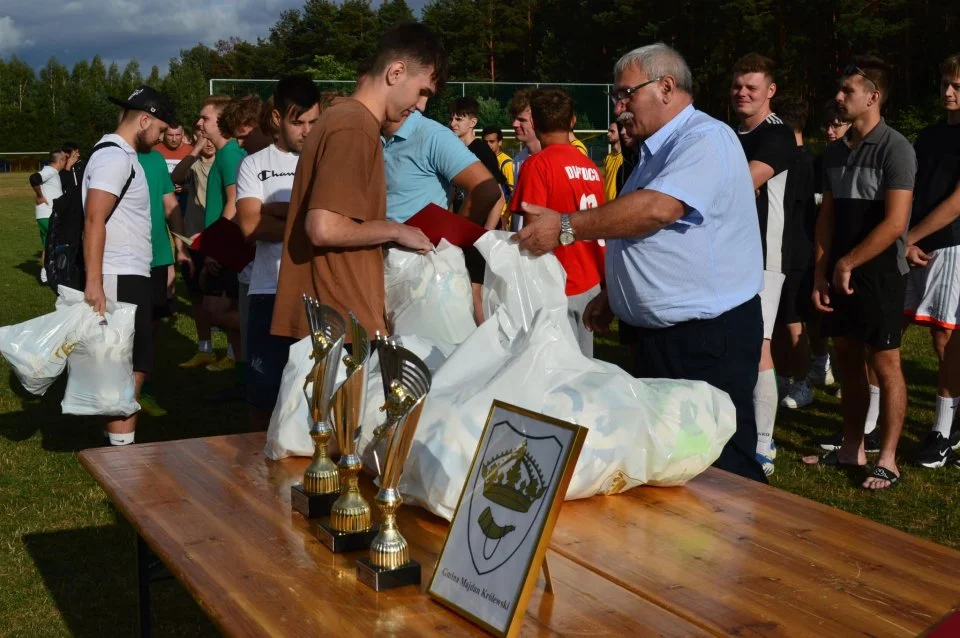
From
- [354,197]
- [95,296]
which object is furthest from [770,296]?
[95,296]

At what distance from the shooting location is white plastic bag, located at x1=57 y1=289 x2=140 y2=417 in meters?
4.64

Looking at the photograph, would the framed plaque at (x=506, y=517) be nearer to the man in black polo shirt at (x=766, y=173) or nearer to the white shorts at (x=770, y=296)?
the man in black polo shirt at (x=766, y=173)

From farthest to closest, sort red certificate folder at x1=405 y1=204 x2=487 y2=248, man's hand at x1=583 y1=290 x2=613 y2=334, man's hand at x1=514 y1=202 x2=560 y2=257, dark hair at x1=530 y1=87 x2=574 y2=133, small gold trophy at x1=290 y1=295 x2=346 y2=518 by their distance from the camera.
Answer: dark hair at x1=530 y1=87 x2=574 y2=133
man's hand at x1=583 y1=290 x2=613 y2=334
red certificate folder at x1=405 y1=204 x2=487 y2=248
man's hand at x1=514 y1=202 x2=560 y2=257
small gold trophy at x1=290 y1=295 x2=346 y2=518

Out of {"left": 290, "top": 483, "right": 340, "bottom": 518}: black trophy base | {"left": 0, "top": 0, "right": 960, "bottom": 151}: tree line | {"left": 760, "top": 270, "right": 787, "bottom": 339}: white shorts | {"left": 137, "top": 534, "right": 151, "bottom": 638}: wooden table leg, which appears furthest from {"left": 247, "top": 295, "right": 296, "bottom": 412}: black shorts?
{"left": 0, "top": 0, "right": 960, "bottom": 151}: tree line

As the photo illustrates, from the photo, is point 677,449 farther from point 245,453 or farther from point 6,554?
point 6,554

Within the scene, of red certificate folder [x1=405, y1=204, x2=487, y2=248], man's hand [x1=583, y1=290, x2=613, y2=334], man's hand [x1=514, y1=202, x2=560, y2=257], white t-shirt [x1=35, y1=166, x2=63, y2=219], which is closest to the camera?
man's hand [x1=514, y1=202, x2=560, y2=257]

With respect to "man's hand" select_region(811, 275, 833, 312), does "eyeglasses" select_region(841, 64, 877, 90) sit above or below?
above

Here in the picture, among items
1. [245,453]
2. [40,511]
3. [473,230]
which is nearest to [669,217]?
[473,230]

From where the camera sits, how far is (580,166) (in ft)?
16.8

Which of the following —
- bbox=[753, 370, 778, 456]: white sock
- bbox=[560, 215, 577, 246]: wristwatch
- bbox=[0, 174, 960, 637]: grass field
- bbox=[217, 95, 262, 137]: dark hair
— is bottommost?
bbox=[0, 174, 960, 637]: grass field

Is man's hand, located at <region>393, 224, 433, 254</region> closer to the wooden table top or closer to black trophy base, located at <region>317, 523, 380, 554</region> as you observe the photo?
the wooden table top

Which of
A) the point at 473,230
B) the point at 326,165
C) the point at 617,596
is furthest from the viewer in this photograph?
the point at 473,230

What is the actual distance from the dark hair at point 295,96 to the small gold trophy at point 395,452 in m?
2.64

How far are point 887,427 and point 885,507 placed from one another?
443 millimetres
